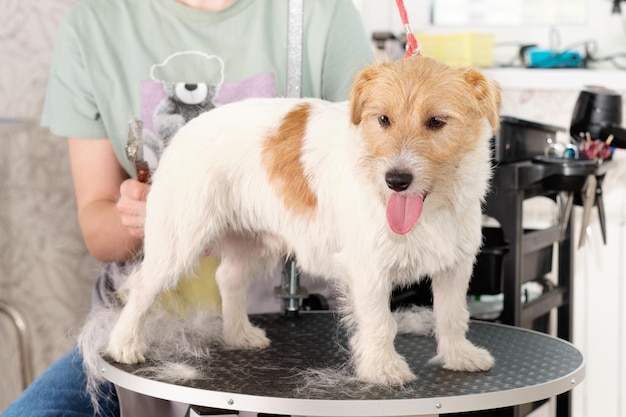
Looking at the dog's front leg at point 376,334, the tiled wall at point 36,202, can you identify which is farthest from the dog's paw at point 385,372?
the tiled wall at point 36,202

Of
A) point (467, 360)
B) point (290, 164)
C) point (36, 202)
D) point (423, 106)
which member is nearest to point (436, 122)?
point (423, 106)

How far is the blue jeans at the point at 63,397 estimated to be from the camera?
3.98ft

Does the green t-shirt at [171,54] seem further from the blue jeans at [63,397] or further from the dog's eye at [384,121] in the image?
the dog's eye at [384,121]

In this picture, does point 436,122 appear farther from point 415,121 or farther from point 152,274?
point 152,274

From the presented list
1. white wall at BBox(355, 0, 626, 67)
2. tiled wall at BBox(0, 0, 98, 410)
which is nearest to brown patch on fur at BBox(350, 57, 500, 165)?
tiled wall at BBox(0, 0, 98, 410)

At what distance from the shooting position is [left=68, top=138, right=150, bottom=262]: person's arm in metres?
1.45

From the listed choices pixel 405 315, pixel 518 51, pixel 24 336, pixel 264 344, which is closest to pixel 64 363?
pixel 264 344

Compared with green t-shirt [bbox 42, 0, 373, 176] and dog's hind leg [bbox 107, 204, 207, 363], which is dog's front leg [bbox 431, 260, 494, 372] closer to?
dog's hind leg [bbox 107, 204, 207, 363]

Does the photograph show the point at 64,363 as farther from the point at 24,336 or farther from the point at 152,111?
the point at 24,336

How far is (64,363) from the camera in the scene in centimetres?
132

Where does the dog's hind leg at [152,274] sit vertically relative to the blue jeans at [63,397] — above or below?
above

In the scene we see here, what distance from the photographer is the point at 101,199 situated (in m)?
1.53

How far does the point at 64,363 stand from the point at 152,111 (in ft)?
1.36

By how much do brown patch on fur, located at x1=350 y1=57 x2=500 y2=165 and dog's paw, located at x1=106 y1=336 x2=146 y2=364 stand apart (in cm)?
37
